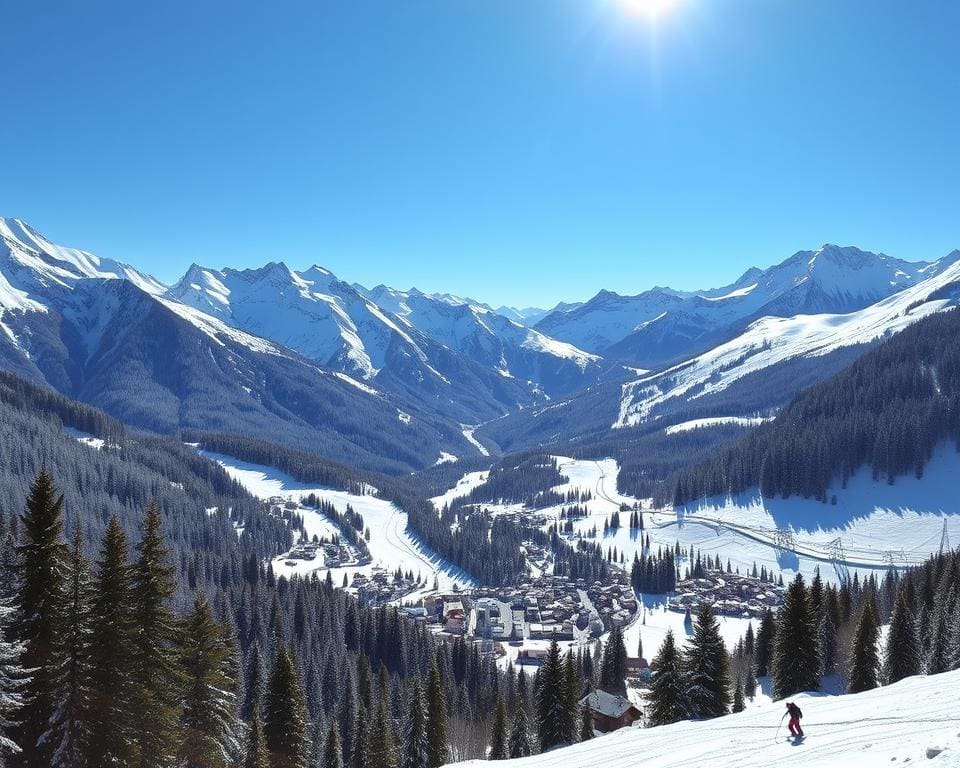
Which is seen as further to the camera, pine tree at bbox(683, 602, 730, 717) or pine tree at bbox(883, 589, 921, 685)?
pine tree at bbox(883, 589, 921, 685)

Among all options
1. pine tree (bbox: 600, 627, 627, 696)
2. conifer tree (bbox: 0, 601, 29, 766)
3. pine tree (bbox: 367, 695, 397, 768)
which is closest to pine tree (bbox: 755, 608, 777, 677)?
pine tree (bbox: 600, 627, 627, 696)

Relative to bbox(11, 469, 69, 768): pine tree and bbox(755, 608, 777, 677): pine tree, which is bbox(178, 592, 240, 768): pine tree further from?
bbox(755, 608, 777, 677): pine tree

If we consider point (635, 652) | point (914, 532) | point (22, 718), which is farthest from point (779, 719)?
point (914, 532)

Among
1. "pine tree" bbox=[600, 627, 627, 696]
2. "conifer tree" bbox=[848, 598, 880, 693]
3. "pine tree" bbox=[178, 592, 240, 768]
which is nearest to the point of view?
"pine tree" bbox=[178, 592, 240, 768]

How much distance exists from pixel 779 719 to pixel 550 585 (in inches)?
5280

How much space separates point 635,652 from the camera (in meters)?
113

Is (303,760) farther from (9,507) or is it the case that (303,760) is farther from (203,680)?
(9,507)

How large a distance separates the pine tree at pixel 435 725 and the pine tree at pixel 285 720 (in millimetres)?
15959

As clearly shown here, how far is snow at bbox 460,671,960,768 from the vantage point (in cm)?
1923

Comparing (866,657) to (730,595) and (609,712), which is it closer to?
(609,712)

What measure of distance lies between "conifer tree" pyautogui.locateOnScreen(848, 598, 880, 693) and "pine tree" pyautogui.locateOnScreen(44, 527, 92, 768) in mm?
54393

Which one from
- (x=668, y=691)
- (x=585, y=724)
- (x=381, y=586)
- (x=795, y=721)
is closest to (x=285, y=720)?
(x=668, y=691)

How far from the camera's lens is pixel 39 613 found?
2328cm

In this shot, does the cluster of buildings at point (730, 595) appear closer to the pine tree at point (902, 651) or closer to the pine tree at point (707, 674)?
the pine tree at point (902, 651)
